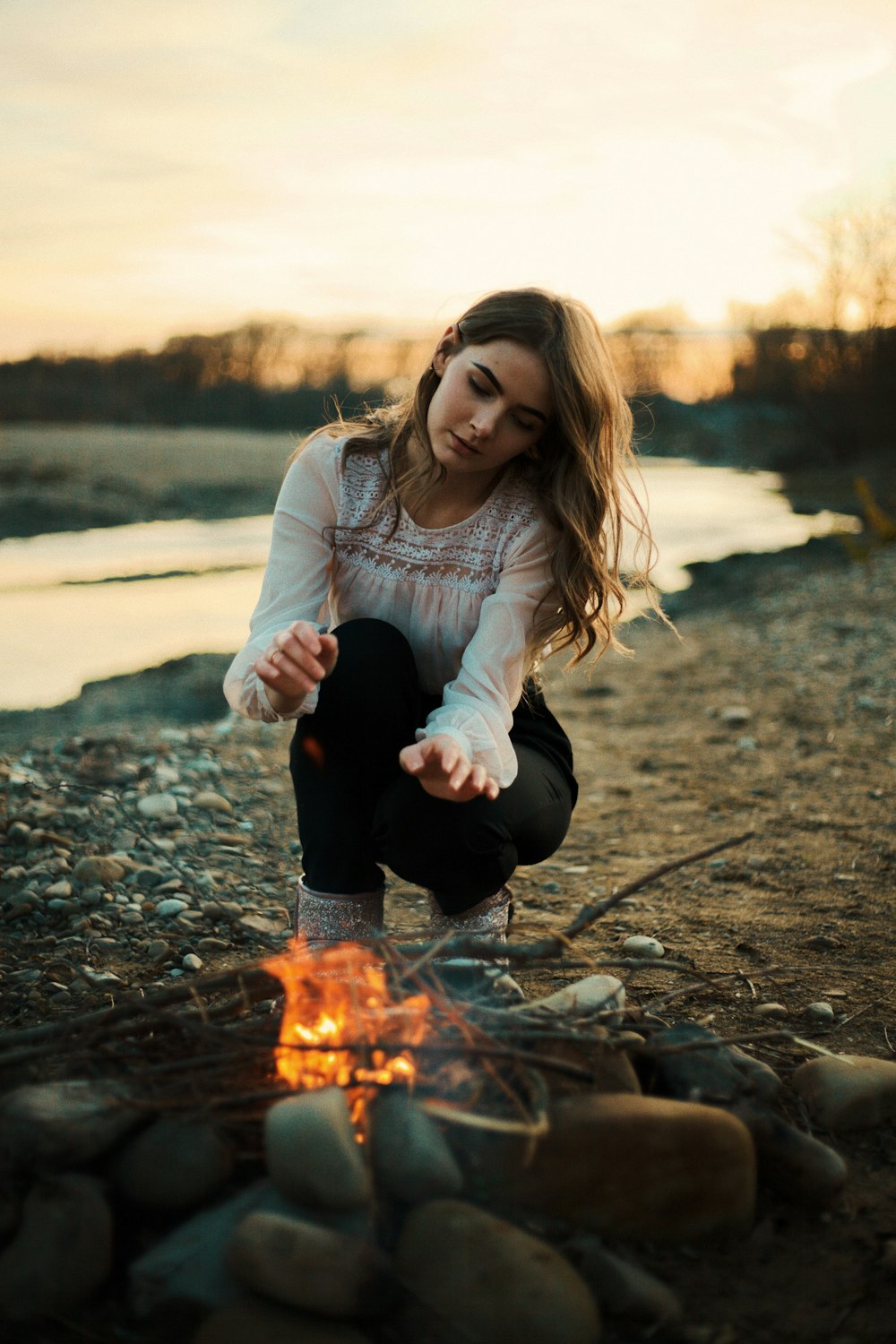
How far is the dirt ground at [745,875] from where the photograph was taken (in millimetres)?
1612

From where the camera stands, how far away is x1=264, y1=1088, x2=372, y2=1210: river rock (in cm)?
147

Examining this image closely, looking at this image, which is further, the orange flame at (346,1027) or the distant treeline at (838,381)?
the distant treeline at (838,381)

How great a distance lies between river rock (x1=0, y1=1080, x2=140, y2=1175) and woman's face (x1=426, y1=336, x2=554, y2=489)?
150cm

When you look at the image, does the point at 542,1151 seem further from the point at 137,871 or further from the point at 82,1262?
the point at 137,871

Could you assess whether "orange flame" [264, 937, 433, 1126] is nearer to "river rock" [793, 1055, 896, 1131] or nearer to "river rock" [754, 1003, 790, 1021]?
"river rock" [793, 1055, 896, 1131]

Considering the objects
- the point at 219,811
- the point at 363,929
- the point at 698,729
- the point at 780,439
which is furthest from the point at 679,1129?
the point at 780,439

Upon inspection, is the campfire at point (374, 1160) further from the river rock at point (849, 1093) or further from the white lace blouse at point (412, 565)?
the white lace blouse at point (412, 565)

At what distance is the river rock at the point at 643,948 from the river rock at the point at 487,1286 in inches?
56.1

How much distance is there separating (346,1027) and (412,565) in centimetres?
117

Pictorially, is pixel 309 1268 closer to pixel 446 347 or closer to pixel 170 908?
pixel 170 908

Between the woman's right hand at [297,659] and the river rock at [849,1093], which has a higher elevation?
the woman's right hand at [297,659]

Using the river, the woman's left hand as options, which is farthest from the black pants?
the river

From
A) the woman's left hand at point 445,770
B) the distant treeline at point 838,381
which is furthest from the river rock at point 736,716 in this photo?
the distant treeline at point 838,381

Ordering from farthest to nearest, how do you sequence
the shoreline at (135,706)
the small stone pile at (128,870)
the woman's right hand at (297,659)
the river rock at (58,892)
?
the shoreline at (135,706)
the river rock at (58,892)
the small stone pile at (128,870)
the woman's right hand at (297,659)
